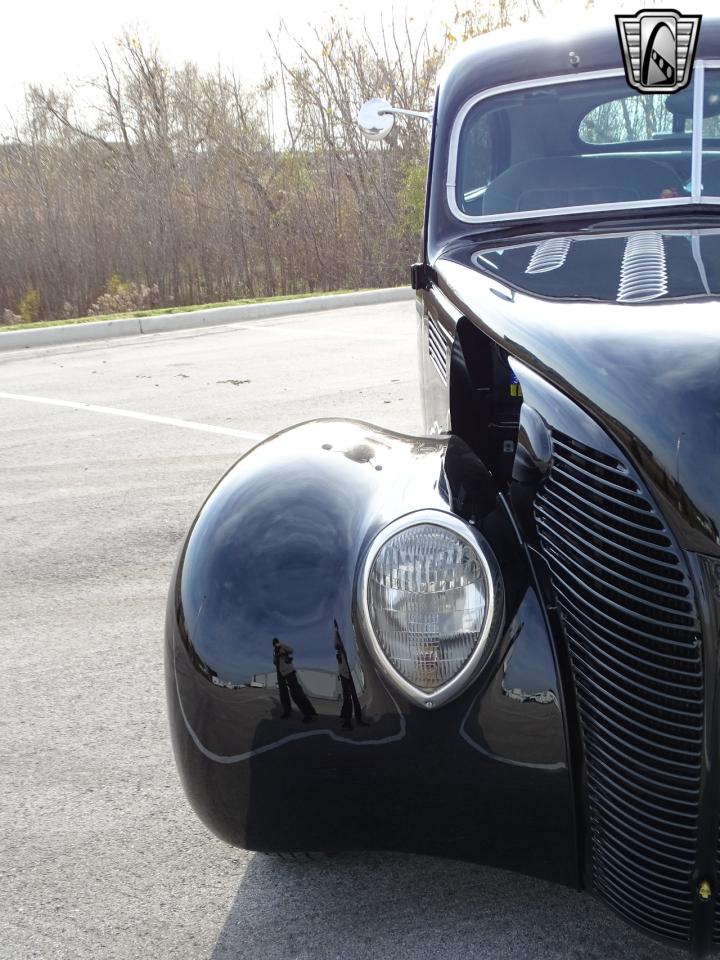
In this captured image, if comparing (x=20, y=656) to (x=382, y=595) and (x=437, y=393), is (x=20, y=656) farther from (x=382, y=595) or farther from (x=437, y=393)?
(x=382, y=595)

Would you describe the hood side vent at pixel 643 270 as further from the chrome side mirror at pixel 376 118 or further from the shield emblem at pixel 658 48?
the chrome side mirror at pixel 376 118

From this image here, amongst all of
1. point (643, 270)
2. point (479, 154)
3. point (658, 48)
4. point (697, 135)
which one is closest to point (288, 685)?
point (643, 270)

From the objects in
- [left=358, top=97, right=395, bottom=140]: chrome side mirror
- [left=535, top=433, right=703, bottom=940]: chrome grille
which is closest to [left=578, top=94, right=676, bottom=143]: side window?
[left=358, top=97, right=395, bottom=140]: chrome side mirror

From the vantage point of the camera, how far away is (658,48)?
3473 mm

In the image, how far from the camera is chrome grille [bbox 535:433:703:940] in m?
1.57

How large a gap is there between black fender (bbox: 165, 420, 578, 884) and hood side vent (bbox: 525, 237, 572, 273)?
719mm

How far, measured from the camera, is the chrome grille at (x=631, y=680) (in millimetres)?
1565

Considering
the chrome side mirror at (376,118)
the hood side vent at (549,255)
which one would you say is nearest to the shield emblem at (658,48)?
the hood side vent at (549,255)

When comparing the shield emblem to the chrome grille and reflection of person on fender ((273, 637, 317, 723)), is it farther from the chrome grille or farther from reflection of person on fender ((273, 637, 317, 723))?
reflection of person on fender ((273, 637, 317, 723))

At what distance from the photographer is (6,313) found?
14930 mm

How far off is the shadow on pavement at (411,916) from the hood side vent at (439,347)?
1.28 m

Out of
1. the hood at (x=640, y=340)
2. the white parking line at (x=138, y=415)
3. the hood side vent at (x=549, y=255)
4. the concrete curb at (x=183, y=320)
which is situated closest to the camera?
the hood at (x=640, y=340)

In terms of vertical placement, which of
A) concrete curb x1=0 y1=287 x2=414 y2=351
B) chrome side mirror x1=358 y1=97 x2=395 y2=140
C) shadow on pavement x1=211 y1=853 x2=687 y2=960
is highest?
chrome side mirror x1=358 y1=97 x2=395 y2=140

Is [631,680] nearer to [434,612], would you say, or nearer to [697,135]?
[434,612]
